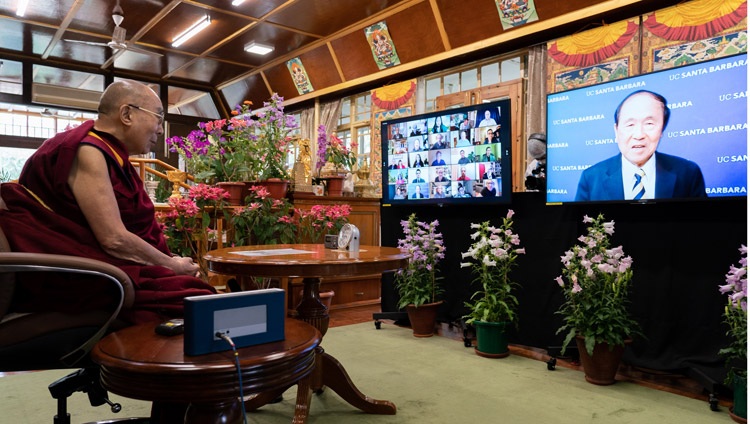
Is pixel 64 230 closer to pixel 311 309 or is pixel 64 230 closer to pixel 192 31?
pixel 311 309

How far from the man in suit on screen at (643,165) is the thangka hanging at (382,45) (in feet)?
11.9

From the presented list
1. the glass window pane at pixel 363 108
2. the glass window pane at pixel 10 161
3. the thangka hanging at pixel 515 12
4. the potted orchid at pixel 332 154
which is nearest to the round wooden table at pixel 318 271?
the potted orchid at pixel 332 154

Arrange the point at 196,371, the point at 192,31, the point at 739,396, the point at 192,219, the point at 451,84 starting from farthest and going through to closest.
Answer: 1. the point at 192,31
2. the point at 451,84
3. the point at 192,219
4. the point at 739,396
5. the point at 196,371

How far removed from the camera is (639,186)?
8.43ft

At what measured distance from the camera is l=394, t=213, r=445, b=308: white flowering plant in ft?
11.7

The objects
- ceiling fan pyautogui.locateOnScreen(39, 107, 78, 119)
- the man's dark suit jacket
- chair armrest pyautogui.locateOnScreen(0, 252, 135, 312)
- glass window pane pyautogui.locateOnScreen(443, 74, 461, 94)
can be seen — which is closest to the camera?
chair armrest pyautogui.locateOnScreen(0, 252, 135, 312)

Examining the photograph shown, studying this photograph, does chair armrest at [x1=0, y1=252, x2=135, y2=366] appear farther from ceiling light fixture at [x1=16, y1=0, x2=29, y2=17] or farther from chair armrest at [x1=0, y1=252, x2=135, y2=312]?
ceiling light fixture at [x1=16, y1=0, x2=29, y2=17]

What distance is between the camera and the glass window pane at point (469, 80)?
217 inches

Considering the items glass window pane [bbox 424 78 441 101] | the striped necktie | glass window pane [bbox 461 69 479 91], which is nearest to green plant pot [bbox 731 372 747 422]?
the striped necktie

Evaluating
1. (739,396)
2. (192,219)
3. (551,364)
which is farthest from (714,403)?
(192,219)

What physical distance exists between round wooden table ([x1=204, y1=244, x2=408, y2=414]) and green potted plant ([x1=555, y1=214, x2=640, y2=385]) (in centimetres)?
110

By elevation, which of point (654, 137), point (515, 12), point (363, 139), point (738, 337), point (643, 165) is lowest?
point (738, 337)

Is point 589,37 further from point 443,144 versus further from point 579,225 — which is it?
point 579,225

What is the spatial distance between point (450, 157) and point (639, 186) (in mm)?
1259
